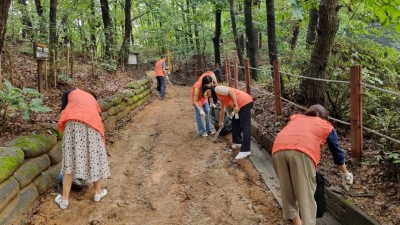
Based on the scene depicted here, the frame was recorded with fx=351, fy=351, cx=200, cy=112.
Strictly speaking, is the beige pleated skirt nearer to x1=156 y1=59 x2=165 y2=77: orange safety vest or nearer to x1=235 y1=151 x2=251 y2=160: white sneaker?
x1=235 y1=151 x2=251 y2=160: white sneaker

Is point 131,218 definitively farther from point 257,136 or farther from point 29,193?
point 257,136

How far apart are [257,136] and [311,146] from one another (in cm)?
361

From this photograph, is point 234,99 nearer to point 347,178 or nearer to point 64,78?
point 347,178

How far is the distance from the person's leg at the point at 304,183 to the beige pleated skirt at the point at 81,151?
7.99 ft

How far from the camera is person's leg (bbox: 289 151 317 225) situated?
3.12 meters

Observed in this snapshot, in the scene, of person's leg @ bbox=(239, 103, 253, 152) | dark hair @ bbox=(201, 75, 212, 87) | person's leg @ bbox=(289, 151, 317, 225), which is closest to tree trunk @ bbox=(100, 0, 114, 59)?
dark hair @ bbox=(201, 75, 212, 87)

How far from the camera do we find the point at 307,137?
3.15m

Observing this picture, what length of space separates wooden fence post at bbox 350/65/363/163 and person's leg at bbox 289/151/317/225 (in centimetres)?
146

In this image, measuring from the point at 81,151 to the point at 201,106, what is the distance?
3600 mm

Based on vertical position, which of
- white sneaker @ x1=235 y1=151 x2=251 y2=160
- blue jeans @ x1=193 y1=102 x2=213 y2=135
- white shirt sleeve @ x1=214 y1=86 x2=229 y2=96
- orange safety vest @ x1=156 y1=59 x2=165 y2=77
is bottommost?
white sneaker @ x1=235 y1=151 x2=251 y2=160

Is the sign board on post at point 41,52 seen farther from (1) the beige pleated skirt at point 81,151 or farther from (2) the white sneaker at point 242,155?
(2) the white sneaker at point 242,155

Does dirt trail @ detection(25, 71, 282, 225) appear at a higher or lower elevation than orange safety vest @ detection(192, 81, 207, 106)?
lower

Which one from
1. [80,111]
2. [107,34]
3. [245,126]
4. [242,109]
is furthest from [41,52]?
[107,34]

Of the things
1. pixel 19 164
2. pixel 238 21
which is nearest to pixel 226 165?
pixel 19 164
